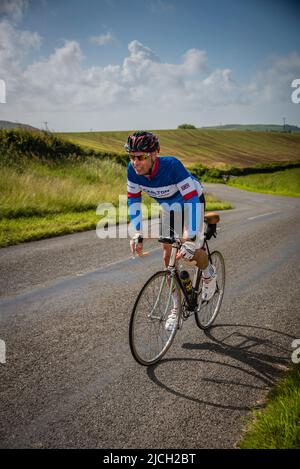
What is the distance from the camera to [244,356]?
12.2ft

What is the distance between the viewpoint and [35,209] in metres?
10.8

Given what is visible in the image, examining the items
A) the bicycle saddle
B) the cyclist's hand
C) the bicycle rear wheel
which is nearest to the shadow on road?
the bicycle rear wheel

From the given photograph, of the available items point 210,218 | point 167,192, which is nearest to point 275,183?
point 210,218

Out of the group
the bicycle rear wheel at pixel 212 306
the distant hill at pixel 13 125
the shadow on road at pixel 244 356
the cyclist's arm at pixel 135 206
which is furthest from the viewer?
the distant hill at pixel 13 125

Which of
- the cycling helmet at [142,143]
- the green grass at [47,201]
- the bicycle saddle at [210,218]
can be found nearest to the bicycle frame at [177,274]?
the bicycle saddle at [210,218]

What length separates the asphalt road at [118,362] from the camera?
2.60 m

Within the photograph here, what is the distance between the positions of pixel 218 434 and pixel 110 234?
291 inches

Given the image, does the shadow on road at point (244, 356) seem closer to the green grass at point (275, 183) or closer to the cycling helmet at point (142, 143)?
the cycling helmet at point (142, 143)

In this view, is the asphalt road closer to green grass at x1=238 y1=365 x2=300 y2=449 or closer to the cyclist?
green grass at x1=238 y1=365 x2=300 y2=449

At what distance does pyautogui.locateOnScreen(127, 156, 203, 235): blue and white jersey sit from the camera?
3.58 meters

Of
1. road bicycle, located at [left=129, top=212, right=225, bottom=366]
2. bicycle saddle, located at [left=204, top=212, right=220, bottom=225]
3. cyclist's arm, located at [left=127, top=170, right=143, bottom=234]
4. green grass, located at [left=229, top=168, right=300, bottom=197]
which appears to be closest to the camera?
road bicycle, located at [left=129, top=212, right=225, bottom=366]

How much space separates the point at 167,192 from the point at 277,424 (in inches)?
97.9
